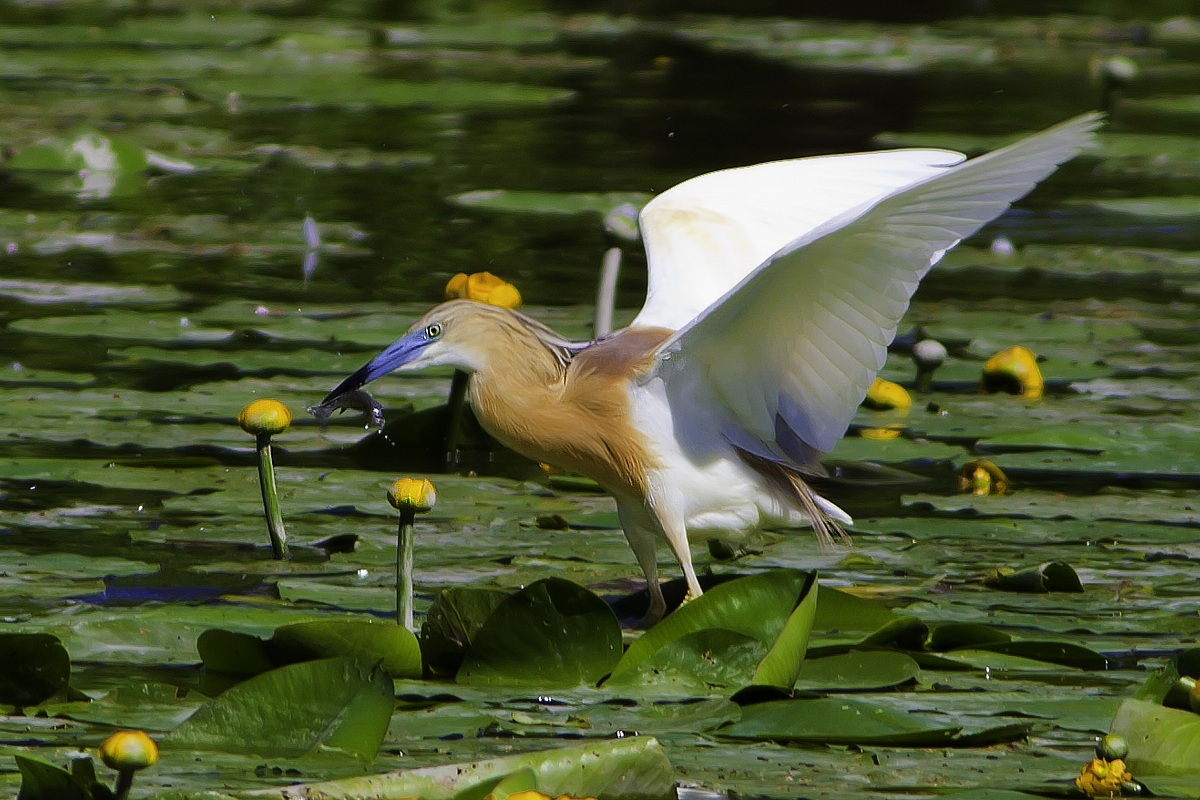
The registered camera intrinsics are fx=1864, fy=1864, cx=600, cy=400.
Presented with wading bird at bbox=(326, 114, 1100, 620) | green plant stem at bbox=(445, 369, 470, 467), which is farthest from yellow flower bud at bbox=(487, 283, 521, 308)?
wading bird at bbox=(326, 114, 1100, 620)

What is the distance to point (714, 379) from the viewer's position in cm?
404

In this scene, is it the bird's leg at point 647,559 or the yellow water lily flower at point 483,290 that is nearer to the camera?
the bird's leg at point 647,559

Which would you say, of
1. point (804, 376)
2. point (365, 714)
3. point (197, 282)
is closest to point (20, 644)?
point (365, 714)

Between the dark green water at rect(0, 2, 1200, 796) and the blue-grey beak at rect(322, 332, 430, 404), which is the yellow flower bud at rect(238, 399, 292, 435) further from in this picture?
the dark green water at rect(0, 2, 1200, 796)

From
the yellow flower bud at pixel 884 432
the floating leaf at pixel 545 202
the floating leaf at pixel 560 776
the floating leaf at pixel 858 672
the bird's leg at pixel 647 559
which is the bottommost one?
the floating leaf at pixel 545 202

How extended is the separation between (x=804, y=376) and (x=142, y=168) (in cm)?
615

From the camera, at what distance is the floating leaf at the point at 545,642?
325cm

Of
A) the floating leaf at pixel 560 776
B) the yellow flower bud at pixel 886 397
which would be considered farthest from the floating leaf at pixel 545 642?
the yellow flower bud at pixel 886 397

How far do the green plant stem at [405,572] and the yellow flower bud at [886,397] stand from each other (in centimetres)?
239

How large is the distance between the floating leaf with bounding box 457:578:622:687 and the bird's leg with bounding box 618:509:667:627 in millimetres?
607

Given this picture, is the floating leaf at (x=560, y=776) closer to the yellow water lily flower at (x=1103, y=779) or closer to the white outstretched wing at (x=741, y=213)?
the yellow water lily flower at (x=1103, y=779)

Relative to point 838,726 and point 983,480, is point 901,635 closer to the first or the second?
point 838,726

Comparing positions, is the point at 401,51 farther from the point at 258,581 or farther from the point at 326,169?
the point at 258,581

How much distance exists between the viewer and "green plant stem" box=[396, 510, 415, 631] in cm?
335
